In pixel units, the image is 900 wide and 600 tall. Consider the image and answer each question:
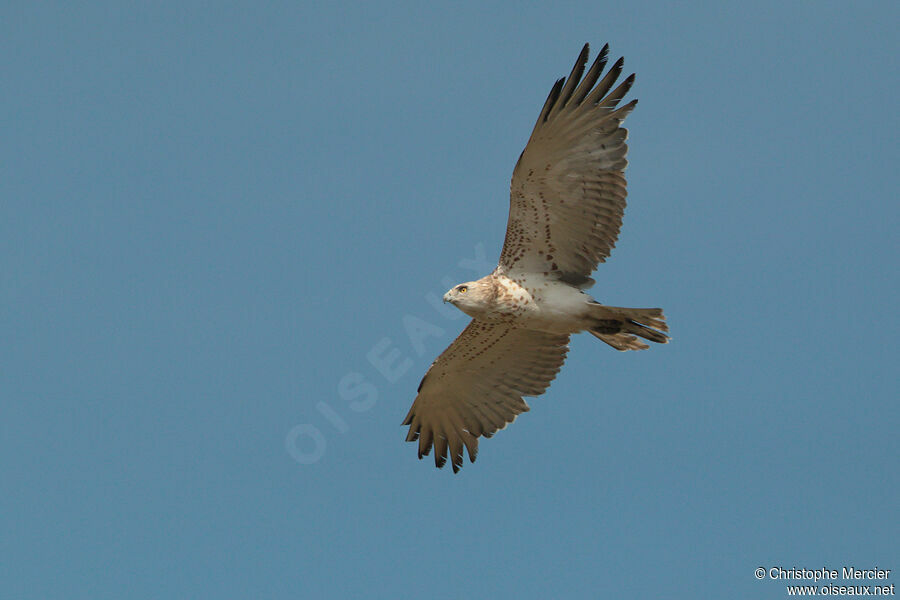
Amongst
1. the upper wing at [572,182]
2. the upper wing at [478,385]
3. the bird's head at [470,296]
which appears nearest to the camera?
the upper wing at [572,182]

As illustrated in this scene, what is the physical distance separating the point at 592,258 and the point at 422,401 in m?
3.44

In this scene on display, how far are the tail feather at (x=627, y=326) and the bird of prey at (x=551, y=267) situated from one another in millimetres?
13

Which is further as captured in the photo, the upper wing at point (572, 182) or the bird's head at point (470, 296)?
the bird's head at point (470, 296)

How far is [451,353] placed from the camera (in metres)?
14.2

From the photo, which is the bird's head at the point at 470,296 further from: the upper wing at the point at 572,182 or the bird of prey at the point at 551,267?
the upper wing at the point at 572,182

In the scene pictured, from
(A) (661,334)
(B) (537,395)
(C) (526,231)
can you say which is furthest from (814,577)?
(C) (526,231)

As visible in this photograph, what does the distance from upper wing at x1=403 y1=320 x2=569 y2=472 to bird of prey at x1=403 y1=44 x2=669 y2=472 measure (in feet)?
0.05

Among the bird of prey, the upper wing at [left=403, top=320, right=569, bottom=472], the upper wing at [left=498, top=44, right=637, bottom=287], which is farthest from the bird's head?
the upper wing at [left=403, top=320, right=569, bottom=472]

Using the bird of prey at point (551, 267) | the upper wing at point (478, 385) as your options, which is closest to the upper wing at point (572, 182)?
the bird of prey at point (551, 267)

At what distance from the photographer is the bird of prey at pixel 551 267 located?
12.0 metres

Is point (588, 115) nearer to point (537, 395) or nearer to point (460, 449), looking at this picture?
point (537, 395)

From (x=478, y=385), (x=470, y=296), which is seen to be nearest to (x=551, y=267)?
(x=470, y=296)

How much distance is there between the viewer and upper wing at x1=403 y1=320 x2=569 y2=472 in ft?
46.5

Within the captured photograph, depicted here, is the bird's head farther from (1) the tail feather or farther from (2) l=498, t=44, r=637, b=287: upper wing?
(1) the tail feather
